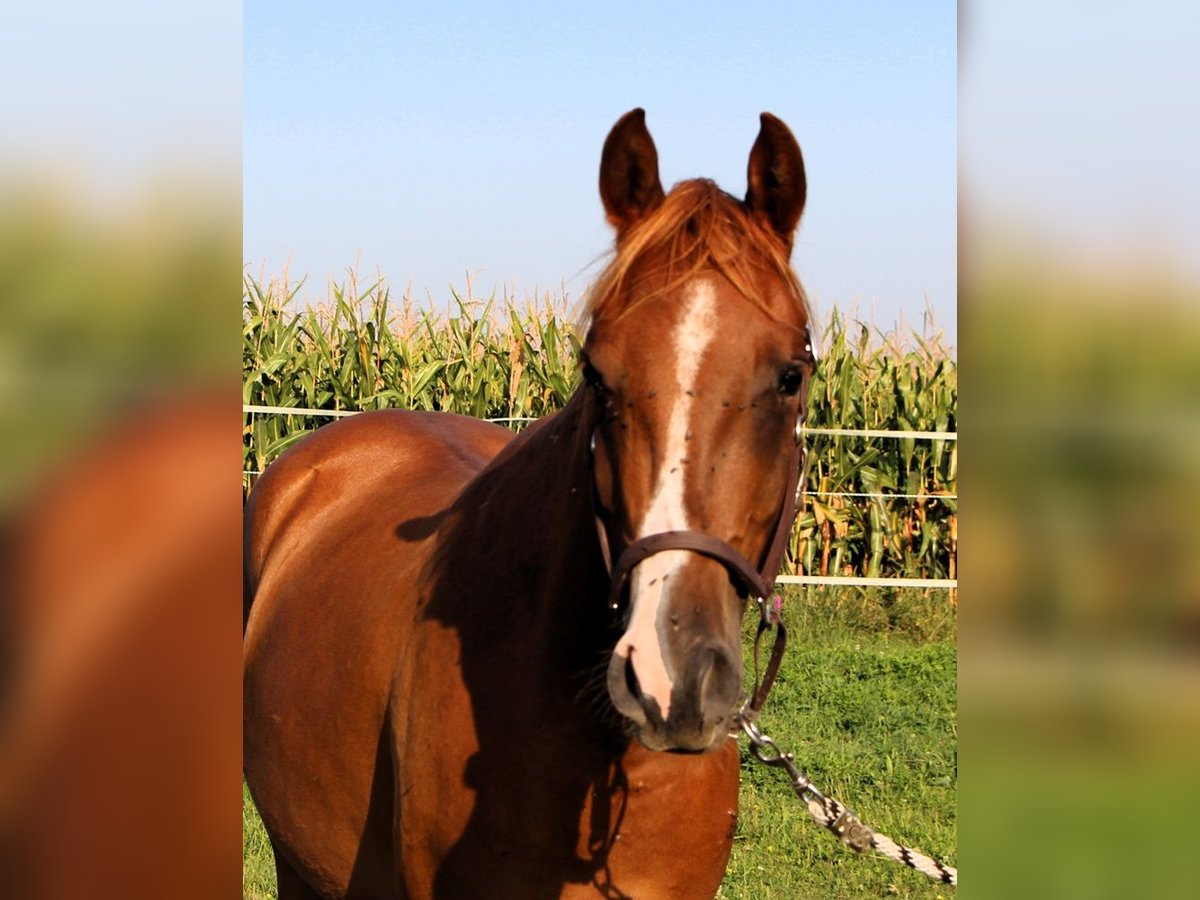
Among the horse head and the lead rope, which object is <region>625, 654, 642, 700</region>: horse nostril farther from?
the lead rope

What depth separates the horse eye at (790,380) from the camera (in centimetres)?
199

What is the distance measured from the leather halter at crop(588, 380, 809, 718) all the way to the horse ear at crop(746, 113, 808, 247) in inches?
→ 13.4

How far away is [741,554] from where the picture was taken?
1.93 m

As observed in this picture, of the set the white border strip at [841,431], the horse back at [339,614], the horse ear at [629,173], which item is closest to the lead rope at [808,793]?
the horse ear at [629,173]

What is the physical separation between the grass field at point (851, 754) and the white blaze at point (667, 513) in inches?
52.8
